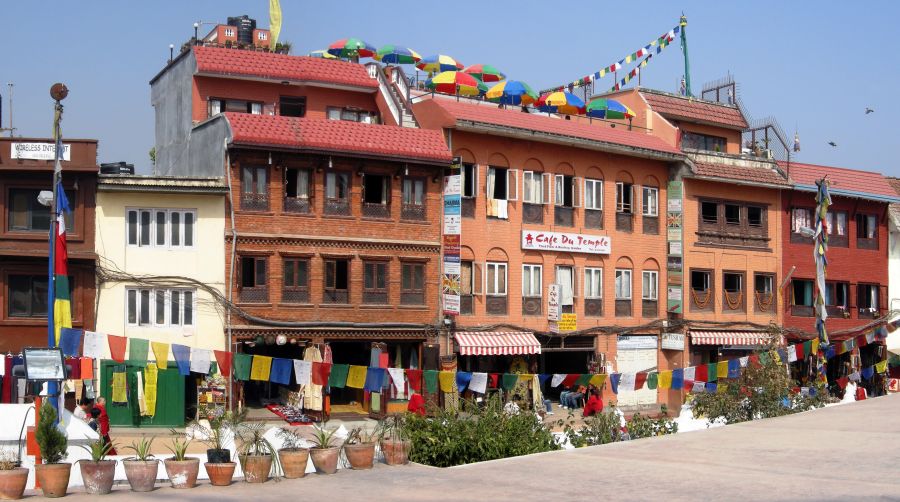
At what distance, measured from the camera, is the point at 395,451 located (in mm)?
23172

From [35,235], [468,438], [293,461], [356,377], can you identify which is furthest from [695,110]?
[293,461]

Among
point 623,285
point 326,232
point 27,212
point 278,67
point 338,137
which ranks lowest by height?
Result: point 623,285

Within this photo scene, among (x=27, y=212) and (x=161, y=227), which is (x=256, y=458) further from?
(x=27, y=212)

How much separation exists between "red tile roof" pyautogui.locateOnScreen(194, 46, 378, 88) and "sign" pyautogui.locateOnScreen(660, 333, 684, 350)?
1455cm

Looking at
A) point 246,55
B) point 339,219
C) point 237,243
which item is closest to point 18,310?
point 237,243

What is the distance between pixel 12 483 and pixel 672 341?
31.5m

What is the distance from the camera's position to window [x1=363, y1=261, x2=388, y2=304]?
3978cm

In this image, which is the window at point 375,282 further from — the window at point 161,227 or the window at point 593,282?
the window at point 593,282

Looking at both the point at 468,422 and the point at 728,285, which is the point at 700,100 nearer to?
the point at 728,285

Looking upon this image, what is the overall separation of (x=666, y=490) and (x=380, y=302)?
21676 millimetres

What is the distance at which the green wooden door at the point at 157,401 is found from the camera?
35.4 m

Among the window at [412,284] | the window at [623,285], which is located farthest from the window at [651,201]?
the window at [412,284]

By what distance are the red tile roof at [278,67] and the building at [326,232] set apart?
22.0 inches

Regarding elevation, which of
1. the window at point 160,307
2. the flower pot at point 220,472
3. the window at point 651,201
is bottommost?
the flower pot at point 220,472
